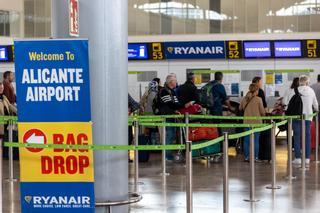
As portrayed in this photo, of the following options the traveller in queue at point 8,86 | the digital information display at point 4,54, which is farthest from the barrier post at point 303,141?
the digital information display at point 4,54

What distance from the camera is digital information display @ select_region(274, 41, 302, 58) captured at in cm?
1905

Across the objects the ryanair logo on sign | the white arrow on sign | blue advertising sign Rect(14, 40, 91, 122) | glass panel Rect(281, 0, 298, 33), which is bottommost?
the ryanair logo on sign

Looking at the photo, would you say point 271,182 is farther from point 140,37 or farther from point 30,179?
point 140,37

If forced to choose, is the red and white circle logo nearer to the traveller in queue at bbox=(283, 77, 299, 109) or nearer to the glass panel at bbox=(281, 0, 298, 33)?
the traveller in queue at bbox=(283, 77, 299, 109)

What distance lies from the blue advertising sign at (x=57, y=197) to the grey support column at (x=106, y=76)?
666 millimetres

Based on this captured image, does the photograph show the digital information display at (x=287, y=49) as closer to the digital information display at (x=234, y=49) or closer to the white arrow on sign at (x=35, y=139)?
the digital information display at (x=234, y=49)

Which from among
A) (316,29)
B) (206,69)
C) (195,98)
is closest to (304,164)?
(195,98)

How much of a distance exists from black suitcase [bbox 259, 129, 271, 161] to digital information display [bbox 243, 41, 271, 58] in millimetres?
4889

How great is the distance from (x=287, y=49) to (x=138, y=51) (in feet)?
14.1

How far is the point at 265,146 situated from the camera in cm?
1462

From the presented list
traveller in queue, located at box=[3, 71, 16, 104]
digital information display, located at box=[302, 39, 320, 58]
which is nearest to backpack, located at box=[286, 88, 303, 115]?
digital information display, located at box=[302, 39, 320, 58]

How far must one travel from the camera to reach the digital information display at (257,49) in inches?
754

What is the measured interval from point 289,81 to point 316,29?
2688mm

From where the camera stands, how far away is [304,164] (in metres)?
13.2
